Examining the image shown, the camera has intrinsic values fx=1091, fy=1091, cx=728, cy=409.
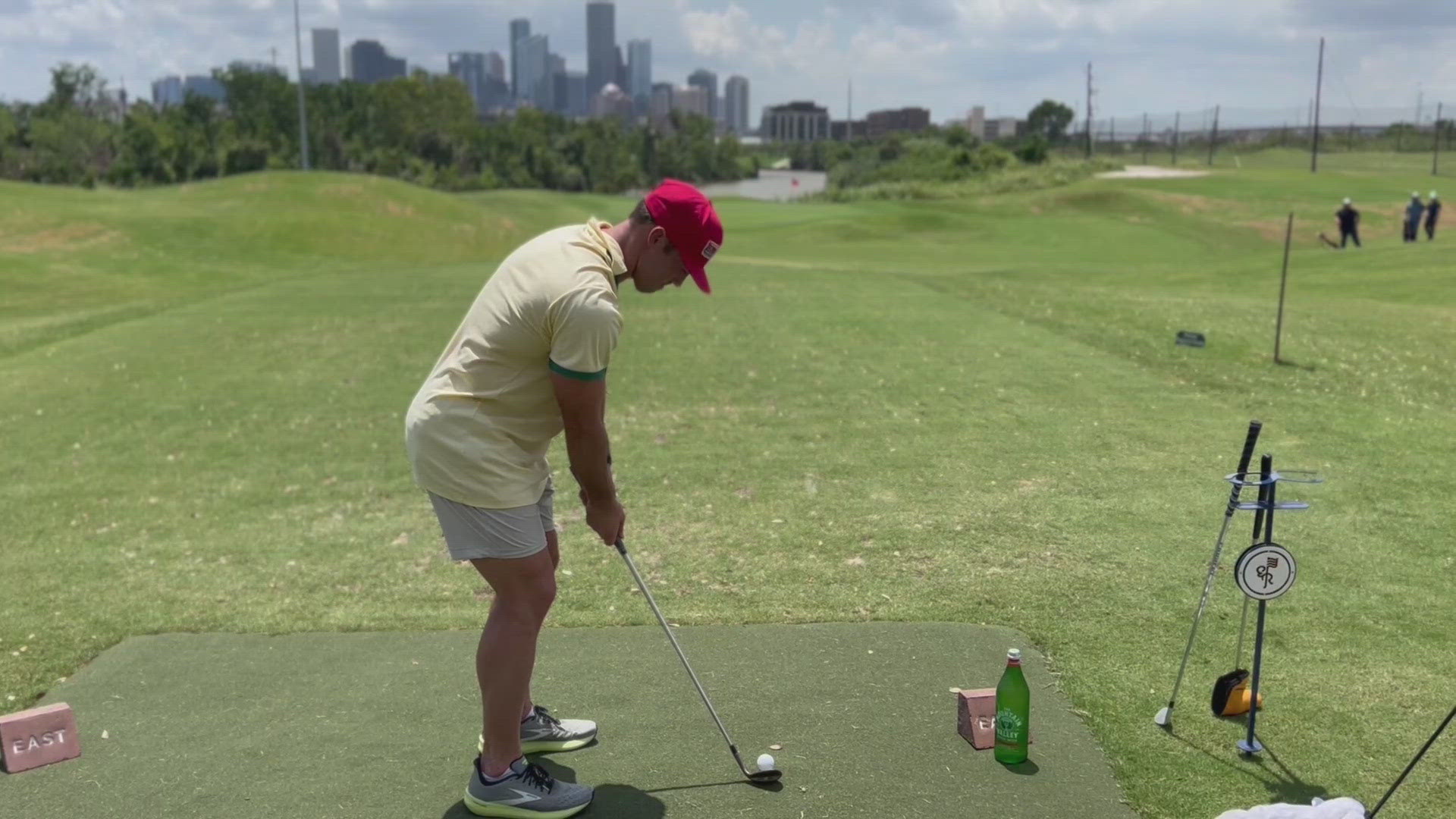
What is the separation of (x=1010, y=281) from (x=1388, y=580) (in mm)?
15402

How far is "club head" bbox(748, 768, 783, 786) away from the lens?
3908mm

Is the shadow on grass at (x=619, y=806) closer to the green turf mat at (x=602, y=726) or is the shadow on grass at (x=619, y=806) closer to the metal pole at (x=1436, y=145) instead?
the green turf mat at (x=602, y=726)

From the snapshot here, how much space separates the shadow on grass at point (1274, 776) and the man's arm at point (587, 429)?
246 cm

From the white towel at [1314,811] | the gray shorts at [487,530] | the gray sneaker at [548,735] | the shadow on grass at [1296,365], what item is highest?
the gray shorts at [487,530]

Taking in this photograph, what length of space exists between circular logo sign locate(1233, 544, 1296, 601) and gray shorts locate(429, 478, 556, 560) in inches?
99.8

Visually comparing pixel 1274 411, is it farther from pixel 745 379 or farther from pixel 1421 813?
pixel 1421 813

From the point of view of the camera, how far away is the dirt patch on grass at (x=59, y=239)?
26672 millimetres

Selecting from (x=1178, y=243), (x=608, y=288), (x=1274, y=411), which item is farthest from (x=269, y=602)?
(x=1178, y=243)

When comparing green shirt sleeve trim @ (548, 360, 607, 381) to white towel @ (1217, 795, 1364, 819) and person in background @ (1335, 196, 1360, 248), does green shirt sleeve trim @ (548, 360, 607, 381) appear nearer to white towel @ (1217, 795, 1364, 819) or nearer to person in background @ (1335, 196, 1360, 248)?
white towel @ (1217, 795, 1364, 819)

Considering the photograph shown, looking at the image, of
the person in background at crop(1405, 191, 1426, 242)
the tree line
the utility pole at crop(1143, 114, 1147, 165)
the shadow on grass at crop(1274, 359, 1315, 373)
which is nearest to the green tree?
the utility pole at crop(1143, 114, 1147, 165)

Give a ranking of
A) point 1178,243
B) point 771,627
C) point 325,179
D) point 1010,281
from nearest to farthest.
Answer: point 771,627 < point 1010,281 < point 1178,243 < point 325,179

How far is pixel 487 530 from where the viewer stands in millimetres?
3627

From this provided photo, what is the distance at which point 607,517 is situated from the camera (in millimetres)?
3797

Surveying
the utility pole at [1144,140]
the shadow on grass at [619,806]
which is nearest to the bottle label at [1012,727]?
the shadow on grass at [619,806]
